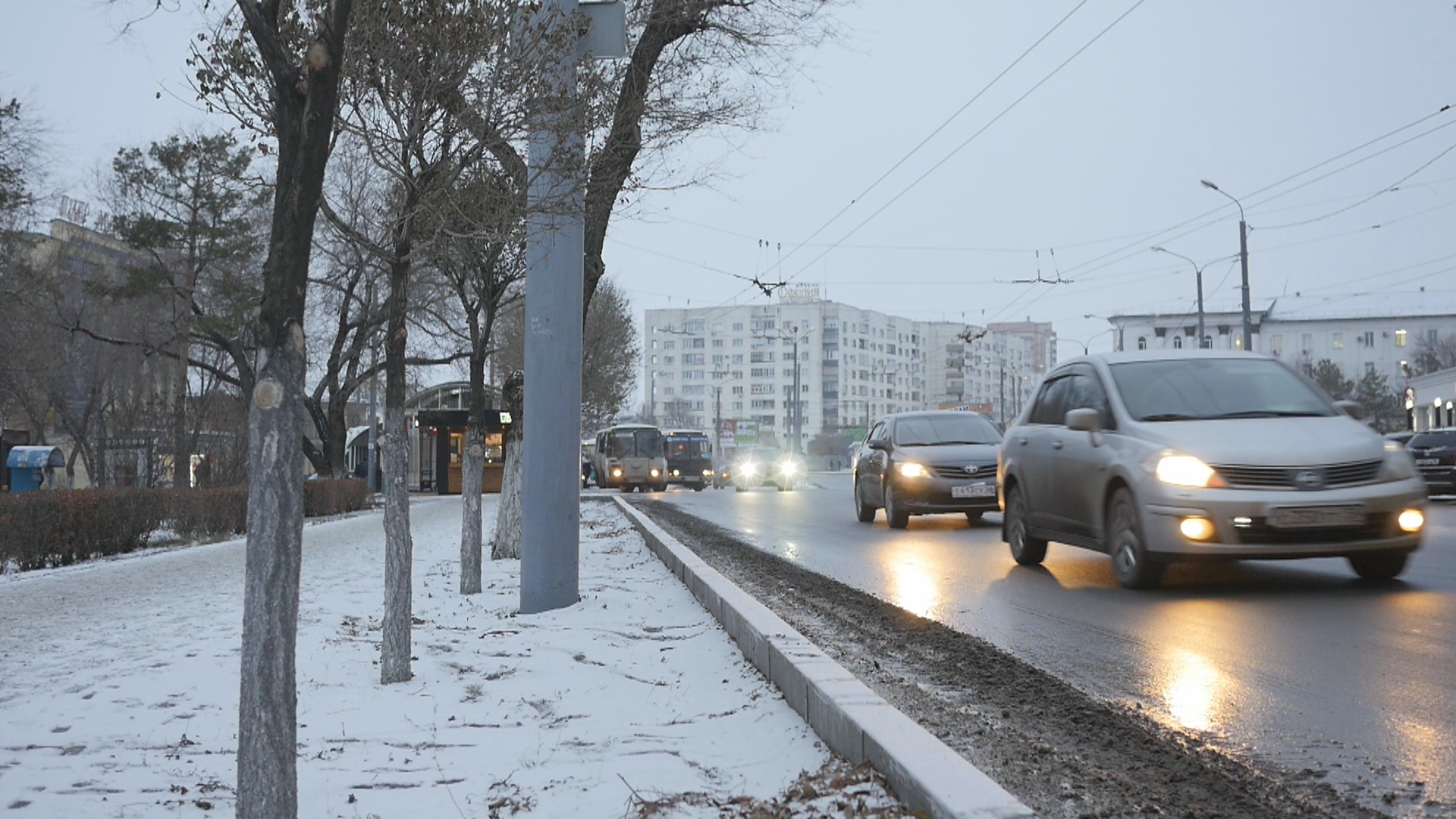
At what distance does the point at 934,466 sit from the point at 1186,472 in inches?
302

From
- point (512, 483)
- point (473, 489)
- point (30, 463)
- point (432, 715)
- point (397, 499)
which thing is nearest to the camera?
point (432, 715)

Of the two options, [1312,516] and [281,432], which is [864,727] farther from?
[1312,516]

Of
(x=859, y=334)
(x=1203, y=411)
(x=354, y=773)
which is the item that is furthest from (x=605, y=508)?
(x=859, y=334)

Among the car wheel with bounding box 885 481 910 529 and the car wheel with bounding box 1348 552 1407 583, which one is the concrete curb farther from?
the car wheel with bounding box 885 481 910 529

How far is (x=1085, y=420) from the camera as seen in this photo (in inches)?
332

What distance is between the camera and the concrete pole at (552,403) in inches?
327

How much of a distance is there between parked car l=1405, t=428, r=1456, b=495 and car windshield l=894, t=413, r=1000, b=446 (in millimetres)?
11540

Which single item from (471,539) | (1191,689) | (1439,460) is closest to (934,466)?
(471,539)

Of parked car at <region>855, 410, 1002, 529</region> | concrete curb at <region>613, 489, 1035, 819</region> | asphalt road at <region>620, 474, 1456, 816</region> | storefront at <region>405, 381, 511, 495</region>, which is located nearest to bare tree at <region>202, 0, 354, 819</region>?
concrete curb at <region>613, 489, 1035, 819</region>

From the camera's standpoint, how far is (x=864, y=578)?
9664mm

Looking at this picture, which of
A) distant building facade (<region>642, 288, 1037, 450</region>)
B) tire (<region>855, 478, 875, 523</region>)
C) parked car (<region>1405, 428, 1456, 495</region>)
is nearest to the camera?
tire (<region>855, 478, 875, 523</region>)

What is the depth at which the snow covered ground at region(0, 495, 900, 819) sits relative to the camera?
376 centimetres

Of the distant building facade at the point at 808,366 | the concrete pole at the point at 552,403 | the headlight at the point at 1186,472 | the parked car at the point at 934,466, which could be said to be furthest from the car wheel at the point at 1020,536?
the distant building facade at the point at 808,366

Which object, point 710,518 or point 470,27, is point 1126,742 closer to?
point 470,27
